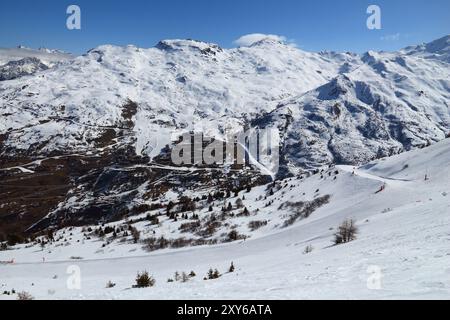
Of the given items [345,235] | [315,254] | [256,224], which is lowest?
[315,254]

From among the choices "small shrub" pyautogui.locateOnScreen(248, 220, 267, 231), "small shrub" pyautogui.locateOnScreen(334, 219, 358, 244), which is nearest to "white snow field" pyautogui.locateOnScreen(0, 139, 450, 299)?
"small shrub" pyautogui.locateOnScreen(334, 219, 358, 244)

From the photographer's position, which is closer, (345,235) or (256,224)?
(345,235)

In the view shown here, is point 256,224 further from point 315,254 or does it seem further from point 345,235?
point 315,254

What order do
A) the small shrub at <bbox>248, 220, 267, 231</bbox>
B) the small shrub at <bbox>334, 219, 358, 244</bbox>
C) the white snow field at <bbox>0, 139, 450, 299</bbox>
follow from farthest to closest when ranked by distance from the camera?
the small shrub at <bbox>248, 220, 267, 231</bbox>
the small shrub at <bbox>334, 219, 358, 244</bbox>
the white snow field at <bbox>0, 139, 450, 299</bbox>

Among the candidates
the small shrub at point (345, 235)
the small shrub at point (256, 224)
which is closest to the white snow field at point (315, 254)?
the small shrub at point (345, 235)

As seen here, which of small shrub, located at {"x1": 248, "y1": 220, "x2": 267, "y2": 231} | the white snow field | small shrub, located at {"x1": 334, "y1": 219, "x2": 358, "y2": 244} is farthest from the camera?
small shrub, located at {"x1": 248, "y1": 220, "x2": 267, "y2": 231}

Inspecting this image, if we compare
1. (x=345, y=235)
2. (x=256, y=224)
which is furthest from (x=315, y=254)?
(x=256, y=224)

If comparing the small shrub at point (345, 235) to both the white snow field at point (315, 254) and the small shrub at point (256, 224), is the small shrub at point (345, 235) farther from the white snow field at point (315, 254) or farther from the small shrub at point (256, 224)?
Result: the small shrub at point (256, 224)

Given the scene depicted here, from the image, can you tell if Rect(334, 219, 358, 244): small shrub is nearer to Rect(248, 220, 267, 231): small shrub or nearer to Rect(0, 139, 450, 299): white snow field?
Rect(0, 139, 450, 299): white snow field
